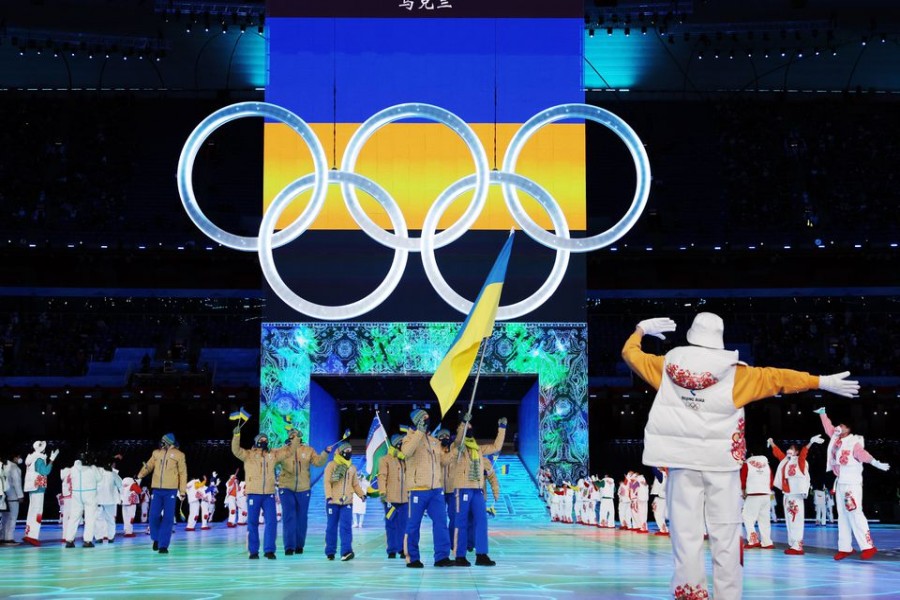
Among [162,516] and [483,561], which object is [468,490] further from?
[162,516]

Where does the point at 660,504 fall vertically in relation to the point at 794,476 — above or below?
below

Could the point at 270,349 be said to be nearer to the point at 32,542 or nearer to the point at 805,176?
the point at 32,542

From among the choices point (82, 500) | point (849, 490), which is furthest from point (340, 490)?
point (849, 490)

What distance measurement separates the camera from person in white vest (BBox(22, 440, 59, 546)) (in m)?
19.6

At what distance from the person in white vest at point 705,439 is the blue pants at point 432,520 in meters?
5.94

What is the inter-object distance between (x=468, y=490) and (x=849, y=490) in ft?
16.0

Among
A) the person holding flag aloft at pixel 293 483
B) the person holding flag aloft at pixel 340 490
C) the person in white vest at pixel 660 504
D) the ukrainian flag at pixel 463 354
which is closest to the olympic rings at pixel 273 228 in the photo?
the person holding flag aloft at pixel 293 483

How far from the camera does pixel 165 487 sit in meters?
16.7

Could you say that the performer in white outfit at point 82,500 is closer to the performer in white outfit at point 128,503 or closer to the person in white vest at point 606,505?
the performer in white outfit at point 128,503

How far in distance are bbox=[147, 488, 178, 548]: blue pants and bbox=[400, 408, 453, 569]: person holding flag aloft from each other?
4.71m

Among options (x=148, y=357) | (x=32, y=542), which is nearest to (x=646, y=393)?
(x=148, y=357)

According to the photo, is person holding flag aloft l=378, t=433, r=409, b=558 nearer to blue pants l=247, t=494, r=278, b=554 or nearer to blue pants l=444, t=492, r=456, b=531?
blue pants l=444, t=492, r=456, b=531

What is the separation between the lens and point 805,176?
39938 millimetres

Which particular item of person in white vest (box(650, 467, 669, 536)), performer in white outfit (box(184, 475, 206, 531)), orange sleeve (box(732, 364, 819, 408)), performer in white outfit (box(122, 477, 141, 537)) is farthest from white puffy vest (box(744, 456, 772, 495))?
performer in white outfit (box(184, 475, 206, 531))
